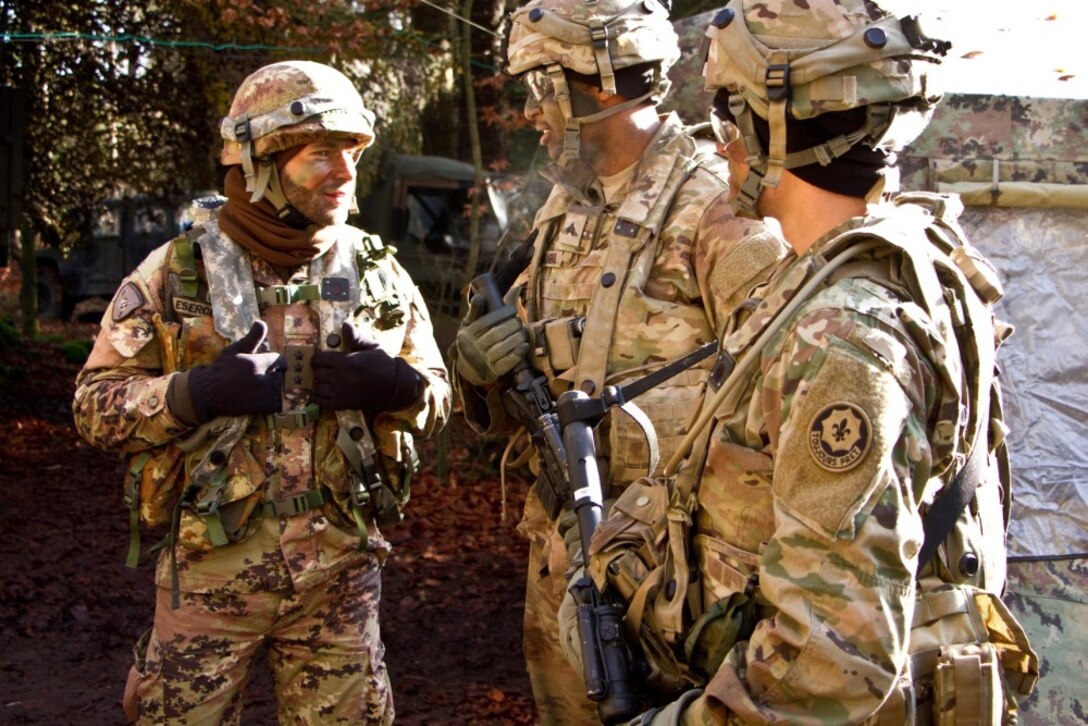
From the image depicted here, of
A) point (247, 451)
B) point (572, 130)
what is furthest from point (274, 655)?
point (572, 130)

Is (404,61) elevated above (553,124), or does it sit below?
above

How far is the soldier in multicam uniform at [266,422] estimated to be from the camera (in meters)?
3.41

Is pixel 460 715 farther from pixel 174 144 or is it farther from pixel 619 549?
pixel 174 144

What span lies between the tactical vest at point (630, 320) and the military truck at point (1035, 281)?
1.25 m

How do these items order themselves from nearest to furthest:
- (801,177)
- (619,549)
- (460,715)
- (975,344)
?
(975,344), (801,177), (619,549), (460,715)

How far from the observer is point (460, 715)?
213 inches

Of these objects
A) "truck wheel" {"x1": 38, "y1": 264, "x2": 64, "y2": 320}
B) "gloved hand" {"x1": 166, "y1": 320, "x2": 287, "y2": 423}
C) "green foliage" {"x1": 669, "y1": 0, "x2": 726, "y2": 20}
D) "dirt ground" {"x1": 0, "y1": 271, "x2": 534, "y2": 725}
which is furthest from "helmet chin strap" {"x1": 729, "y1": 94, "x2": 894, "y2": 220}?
"truck wheel" {"x1": 38, "y1": 264, "x2": 64, "y2": 320}

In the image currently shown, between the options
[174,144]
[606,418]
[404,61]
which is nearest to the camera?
[606,418]

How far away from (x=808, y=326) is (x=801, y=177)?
1.23ft

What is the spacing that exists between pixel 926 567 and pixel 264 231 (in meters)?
2.23

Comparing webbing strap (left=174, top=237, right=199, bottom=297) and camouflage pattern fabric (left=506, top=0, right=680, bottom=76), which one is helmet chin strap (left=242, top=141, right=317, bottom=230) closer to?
webbing strap (left=174, top=237, right=199, bottom=297)

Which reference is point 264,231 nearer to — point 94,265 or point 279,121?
point 279,121

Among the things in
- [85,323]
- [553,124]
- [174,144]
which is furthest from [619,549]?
[85,323]

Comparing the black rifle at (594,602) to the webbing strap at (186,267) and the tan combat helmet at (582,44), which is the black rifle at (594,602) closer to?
the tan combat helmet at (582,44)
